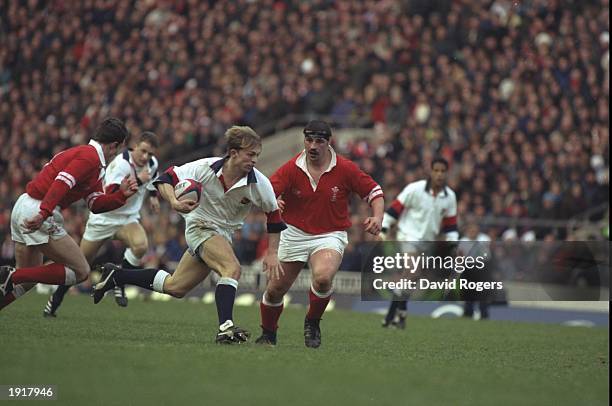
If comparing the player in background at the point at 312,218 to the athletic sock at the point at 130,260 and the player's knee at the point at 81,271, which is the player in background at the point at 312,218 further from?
the athletic sock at the point at 130,260

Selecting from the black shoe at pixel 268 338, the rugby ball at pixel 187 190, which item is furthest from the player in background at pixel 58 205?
the black shoe at pixel 268 338

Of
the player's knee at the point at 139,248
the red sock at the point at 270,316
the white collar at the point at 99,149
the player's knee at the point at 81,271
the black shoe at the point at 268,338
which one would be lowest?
the black shoe at the point at 268,338

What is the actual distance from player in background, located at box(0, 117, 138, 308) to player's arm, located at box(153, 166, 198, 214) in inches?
32.8

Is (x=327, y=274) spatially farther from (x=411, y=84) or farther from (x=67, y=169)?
(x=411, y=84)

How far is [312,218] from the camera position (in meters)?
11.8

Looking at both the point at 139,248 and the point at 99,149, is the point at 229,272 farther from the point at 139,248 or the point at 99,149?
the point at 139,248

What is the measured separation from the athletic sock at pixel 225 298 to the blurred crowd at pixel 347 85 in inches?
486

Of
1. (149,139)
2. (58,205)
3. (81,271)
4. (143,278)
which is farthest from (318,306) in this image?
(149,139)

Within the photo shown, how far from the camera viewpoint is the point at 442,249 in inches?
646

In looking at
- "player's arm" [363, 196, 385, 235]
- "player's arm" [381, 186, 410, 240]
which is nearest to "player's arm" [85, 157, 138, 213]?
"player's arm" [363, 196, 385, 235]

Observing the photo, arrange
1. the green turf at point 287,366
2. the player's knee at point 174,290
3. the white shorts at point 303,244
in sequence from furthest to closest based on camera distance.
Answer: the white shorts at point 303,244, the player's knee at point 174,290, the green turf at point 287,366

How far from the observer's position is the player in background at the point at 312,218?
11.7 meters

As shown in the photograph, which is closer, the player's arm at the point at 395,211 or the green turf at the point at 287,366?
the green turf at the point at 287,366

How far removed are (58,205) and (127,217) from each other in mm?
4496
